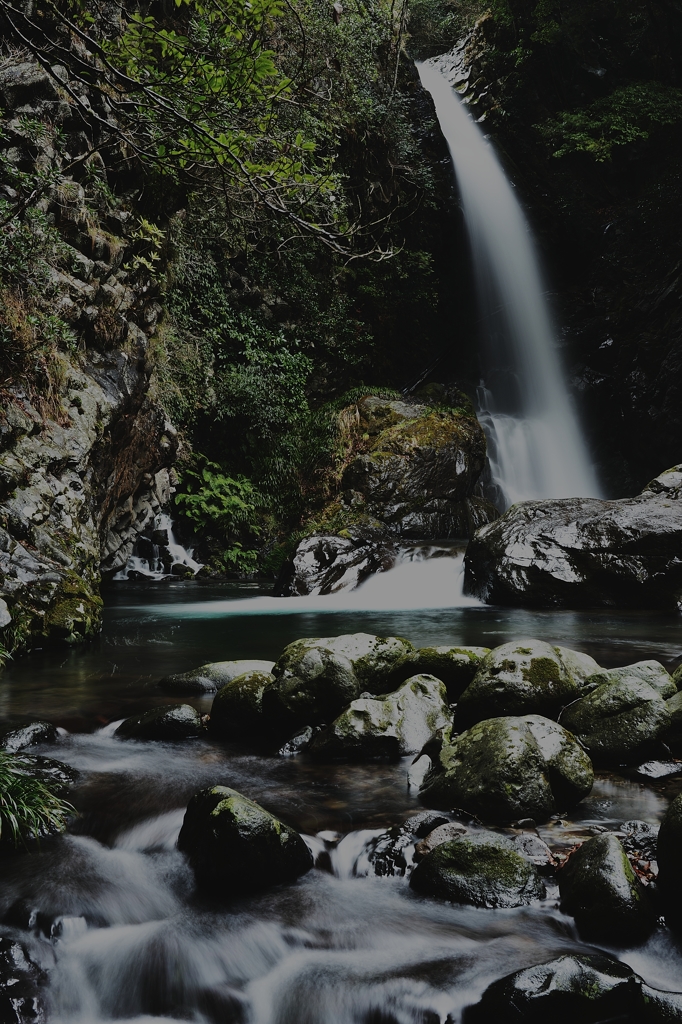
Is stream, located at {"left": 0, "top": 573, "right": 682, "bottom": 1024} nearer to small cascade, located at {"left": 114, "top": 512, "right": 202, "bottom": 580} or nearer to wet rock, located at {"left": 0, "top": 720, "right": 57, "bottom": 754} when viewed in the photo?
wet rock, located at {"left": 0, "top": 720, "right": 57, "bottom": 754}

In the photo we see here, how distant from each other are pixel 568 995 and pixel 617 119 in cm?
2062

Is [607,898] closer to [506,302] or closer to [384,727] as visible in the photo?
[384,727]

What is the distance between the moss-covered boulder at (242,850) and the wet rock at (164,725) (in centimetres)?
171

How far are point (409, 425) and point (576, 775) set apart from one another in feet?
40.7

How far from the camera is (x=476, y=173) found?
2000 centimetres

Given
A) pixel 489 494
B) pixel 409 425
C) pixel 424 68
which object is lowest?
pixel 489 494

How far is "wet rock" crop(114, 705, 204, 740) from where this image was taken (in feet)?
16.1

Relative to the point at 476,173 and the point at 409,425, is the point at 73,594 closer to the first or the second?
the point at 409,425

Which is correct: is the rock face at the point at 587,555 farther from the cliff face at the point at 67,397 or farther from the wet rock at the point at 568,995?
the wet rock at the point at 568,995

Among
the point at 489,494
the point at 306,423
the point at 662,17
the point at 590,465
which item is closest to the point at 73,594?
the point at 306,423

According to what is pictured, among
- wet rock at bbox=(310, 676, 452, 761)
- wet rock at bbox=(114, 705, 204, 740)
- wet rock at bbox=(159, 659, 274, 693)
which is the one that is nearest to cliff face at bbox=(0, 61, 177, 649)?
wet rock at bbox=(159, 659, 274, 693)

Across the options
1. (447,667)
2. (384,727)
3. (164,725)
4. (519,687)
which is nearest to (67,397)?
(164,725)

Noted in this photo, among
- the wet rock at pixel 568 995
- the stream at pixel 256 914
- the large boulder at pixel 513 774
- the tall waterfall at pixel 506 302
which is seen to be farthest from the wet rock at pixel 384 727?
the tall waterfall at pixel 506 302

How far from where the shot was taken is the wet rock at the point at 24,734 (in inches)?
179
